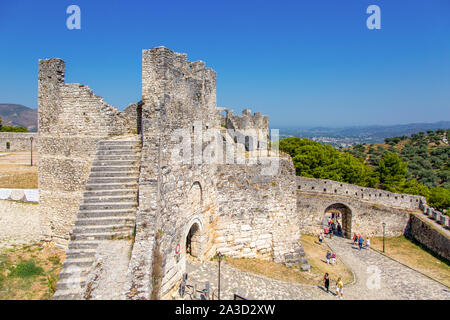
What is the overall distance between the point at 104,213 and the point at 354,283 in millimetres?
12977

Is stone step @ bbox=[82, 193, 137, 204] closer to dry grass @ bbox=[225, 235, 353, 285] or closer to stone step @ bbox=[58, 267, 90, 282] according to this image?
stone step @ bbox=[58, 267, 90, 282]

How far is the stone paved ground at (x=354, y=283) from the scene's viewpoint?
11451 mm

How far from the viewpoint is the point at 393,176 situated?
34.8 metres

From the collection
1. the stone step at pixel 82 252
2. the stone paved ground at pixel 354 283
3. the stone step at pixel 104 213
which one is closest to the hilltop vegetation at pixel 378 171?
the stone paved ground at pixel 354 283

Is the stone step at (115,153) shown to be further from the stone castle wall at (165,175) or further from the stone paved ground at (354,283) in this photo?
the stone paved ground at (354,283)

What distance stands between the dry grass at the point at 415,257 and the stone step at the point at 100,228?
17.8 meters

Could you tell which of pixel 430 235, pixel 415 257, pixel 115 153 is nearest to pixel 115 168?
pixel 115 153

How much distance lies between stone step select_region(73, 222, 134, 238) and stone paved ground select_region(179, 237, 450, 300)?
139 inches

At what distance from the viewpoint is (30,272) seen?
10.7 meters

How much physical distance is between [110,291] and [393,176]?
36122mm

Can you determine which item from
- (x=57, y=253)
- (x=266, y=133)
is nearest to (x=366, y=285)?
(x=57, y=253)

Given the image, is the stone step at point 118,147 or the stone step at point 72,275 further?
the stone step at point 118,147

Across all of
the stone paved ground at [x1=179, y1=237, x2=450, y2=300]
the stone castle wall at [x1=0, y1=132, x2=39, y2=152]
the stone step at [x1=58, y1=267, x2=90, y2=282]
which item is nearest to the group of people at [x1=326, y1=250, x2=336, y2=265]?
the stone paved ground at [x1=179, y1=237, x2=450, y2=300]
